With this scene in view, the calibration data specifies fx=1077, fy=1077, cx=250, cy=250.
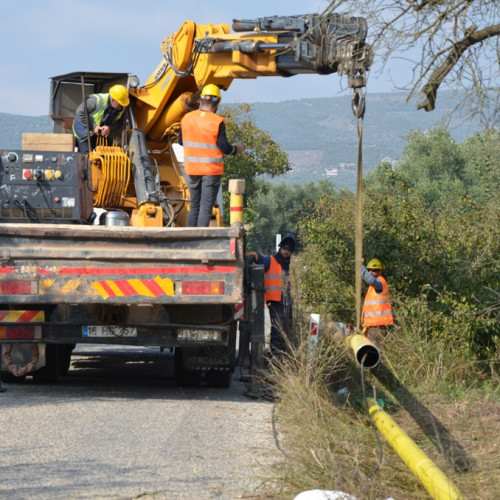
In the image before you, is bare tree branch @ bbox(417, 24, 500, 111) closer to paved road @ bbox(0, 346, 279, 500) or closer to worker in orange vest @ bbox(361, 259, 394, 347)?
paved road @ bbox(0, 346, 279, 500)

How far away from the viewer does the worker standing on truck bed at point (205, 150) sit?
1097cm

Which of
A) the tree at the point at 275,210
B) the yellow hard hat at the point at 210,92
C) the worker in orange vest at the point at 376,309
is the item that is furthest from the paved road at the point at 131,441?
the tree at the point at 275,210

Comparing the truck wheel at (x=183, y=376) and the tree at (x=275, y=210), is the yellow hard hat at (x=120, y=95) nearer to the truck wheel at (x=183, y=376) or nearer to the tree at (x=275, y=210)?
the truck wheel at (x=183, y=376)

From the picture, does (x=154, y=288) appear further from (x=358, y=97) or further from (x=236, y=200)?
(x=358, y=97)

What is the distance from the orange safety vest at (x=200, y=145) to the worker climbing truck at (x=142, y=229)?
0.65 metres

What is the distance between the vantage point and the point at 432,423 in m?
8.73

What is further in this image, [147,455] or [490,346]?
[490,346]

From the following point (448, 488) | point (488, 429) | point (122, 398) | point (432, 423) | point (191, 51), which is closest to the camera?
point (448, 488)

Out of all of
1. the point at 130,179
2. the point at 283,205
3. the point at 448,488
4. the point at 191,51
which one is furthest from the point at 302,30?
the point at 283,205

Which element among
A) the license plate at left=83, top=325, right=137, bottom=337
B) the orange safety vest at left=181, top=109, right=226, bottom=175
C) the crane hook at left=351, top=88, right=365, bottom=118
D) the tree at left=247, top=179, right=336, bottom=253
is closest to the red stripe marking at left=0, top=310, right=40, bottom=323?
the license plate at left=83, top=325, right=137, bottom=337

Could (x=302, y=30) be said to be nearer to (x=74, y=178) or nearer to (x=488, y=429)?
(x=74, y=178)

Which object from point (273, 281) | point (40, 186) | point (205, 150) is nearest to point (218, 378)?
point (273, 281)

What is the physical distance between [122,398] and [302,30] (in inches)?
159

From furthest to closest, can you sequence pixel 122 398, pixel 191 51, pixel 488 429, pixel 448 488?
pixel 191 51, pixel 122 398, pixel 488 429, pixel 448 488
